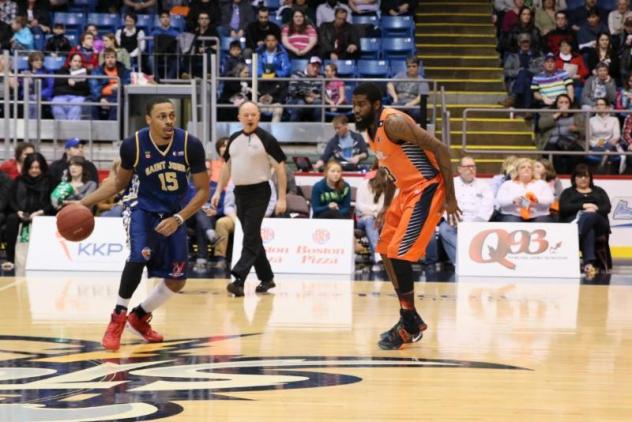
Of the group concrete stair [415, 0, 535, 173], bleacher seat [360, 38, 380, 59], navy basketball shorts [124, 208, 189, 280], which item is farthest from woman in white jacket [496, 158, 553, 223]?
navy basketball shorts [124, 208, 189, 280]

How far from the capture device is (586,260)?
14.0m

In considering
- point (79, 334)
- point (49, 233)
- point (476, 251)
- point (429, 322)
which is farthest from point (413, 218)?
point (49, 233)

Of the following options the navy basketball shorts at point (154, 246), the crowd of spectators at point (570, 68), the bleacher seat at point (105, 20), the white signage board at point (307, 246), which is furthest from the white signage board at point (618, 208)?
the navy basketball shorts at point (154, 246)

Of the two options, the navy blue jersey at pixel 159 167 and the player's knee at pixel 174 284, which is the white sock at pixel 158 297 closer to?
the player's knee at pixel 174 284

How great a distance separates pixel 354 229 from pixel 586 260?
8.72ft

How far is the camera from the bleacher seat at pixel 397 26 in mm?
19250

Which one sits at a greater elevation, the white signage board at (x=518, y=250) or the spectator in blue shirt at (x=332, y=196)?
the spectator in blue shirt at (x=332, y=196)

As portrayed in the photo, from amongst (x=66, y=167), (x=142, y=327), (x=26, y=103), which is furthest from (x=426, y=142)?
(x=26, y=103)

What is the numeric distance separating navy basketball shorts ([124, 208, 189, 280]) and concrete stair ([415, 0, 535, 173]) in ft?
27.9

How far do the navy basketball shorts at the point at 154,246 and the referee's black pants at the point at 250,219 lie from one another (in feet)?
9.81

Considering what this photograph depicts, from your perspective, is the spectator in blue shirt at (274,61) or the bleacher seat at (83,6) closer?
the spectator in blue shirt at (274,61)

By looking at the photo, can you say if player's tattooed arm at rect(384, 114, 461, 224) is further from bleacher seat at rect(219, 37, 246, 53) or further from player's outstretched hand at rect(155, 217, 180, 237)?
bleacher seat at rect(219, 37, 246, 53)

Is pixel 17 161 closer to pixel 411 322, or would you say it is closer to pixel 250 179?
pixel 250 179

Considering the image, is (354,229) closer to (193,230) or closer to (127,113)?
(193,230)
